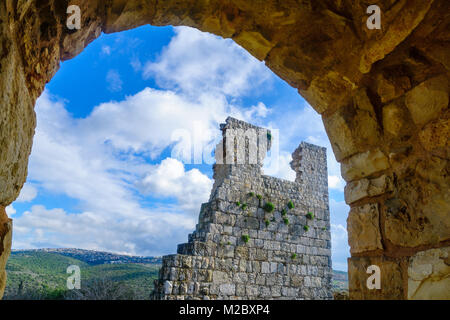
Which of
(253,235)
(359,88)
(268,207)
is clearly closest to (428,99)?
(359,88)

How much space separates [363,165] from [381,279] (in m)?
0.66

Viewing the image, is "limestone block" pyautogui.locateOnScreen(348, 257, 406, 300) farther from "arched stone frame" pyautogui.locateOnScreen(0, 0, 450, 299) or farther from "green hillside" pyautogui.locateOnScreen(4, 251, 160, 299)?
"green hillside" pyautogui.locateOnScreen(4, 251, 160, 299)

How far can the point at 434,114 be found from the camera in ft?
5.71

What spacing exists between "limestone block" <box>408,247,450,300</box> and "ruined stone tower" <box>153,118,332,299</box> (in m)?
6.29

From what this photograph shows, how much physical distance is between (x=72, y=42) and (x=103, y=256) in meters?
18.5

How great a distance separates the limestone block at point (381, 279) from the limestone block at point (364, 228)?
71 millimetres

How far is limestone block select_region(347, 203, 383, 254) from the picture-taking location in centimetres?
196

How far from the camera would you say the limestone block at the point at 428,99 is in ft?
5.63

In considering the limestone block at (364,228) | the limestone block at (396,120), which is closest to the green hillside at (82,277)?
the limestone block at (364,228)

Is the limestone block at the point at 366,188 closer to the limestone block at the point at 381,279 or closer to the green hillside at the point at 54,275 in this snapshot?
the limestone block at the point at 381,279

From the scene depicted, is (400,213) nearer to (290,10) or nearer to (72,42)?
(290,10)

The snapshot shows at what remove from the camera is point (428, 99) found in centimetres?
177

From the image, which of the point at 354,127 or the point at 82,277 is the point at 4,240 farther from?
the point at 82,277
